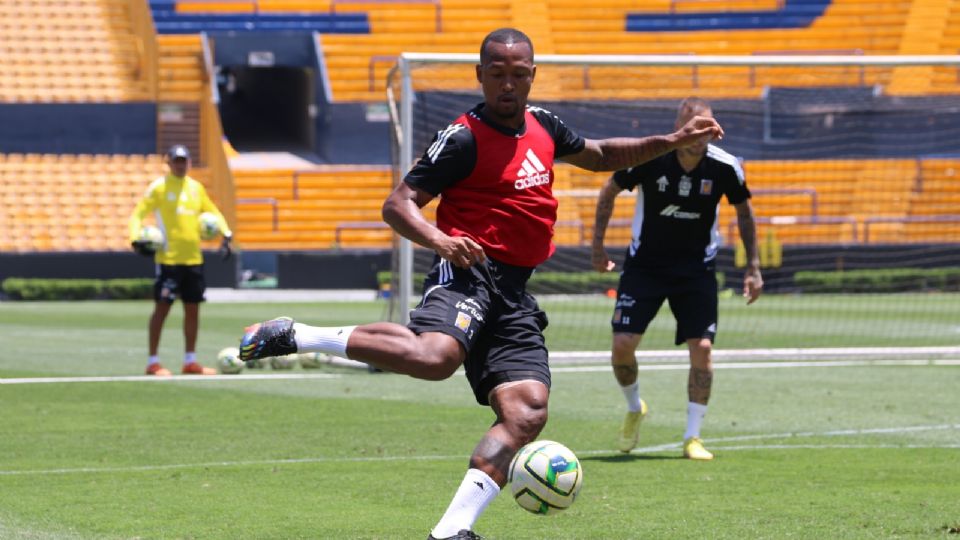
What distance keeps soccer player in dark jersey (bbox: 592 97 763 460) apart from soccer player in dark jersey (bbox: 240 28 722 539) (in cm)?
331

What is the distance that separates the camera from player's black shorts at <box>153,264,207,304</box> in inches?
589

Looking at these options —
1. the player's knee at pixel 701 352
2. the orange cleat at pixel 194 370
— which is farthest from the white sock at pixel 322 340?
the orange cleat at pixel 194 370

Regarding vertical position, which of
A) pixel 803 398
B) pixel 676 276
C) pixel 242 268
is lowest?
pixel 242 268

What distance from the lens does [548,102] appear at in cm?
2203

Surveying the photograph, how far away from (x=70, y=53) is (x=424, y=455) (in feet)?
123

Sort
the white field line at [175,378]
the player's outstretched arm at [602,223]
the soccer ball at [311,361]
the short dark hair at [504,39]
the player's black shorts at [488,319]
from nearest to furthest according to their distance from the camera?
the player's black shorts at [488,319] < the short dark hair at [504,39] < the player's outstretched arm at [602,223] < the white field line at [175,378] < the soccer ball at [311,361]

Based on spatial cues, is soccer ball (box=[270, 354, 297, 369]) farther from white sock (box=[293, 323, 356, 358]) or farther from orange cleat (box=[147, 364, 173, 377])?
white sock (box=[293, 323, 356, 358])

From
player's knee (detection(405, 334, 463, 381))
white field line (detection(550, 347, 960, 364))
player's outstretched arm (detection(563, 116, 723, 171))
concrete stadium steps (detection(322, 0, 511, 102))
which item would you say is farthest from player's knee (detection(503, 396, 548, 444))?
concrete stadium steps (detection(322, 0, 511, 102))

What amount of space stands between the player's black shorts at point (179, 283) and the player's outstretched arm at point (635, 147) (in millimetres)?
8656

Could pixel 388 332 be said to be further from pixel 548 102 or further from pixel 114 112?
pixel 114 112

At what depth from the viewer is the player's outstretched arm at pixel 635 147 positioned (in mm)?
6883

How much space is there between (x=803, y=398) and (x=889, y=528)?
6.29 m

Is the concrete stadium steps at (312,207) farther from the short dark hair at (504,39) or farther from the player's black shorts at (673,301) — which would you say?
the short dark hair at (504,39)

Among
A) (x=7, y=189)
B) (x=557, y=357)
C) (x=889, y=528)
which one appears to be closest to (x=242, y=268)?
(x=7, y=189)
